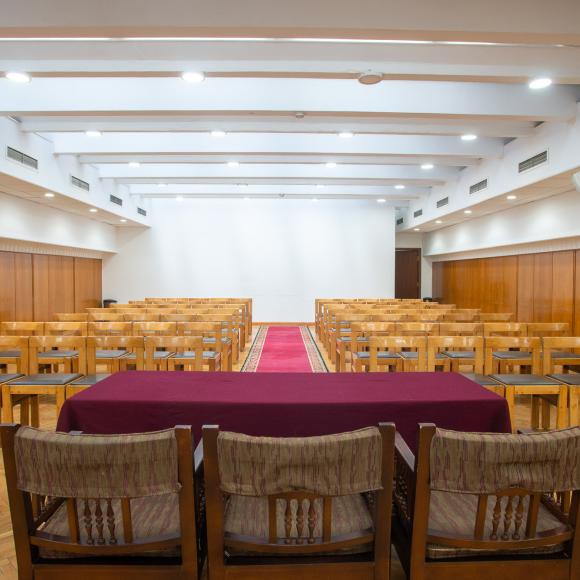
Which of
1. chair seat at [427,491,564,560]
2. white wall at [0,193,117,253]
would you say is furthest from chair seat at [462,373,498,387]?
white wall at [0,193,117,253]

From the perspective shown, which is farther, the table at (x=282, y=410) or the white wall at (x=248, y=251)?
the white wall at (x=248, y=251)

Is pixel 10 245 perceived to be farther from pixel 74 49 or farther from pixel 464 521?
pixel 464 521

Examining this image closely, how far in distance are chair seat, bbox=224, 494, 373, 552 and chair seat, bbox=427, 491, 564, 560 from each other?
0.24 meters

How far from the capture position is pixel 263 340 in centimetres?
982

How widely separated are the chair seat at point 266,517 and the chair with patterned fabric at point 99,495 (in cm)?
18

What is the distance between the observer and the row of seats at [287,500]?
52.8 inches

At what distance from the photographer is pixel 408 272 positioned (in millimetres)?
16125

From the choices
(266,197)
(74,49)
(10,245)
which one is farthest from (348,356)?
(266,197)

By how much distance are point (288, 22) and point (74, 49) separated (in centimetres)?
206

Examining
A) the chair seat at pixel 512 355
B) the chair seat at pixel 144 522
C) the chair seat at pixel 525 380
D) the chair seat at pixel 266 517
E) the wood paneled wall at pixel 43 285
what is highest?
the wood paneled wall at pixel 43 285

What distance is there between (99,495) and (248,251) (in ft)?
40.5

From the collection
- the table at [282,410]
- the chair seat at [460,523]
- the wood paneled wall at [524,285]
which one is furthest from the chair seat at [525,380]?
the wood paneled wall at [524,285]

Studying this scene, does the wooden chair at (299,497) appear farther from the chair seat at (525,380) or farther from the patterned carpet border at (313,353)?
the patterned carpet border at (313,353)

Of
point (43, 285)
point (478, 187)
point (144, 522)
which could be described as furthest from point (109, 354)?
point (478, 187)
